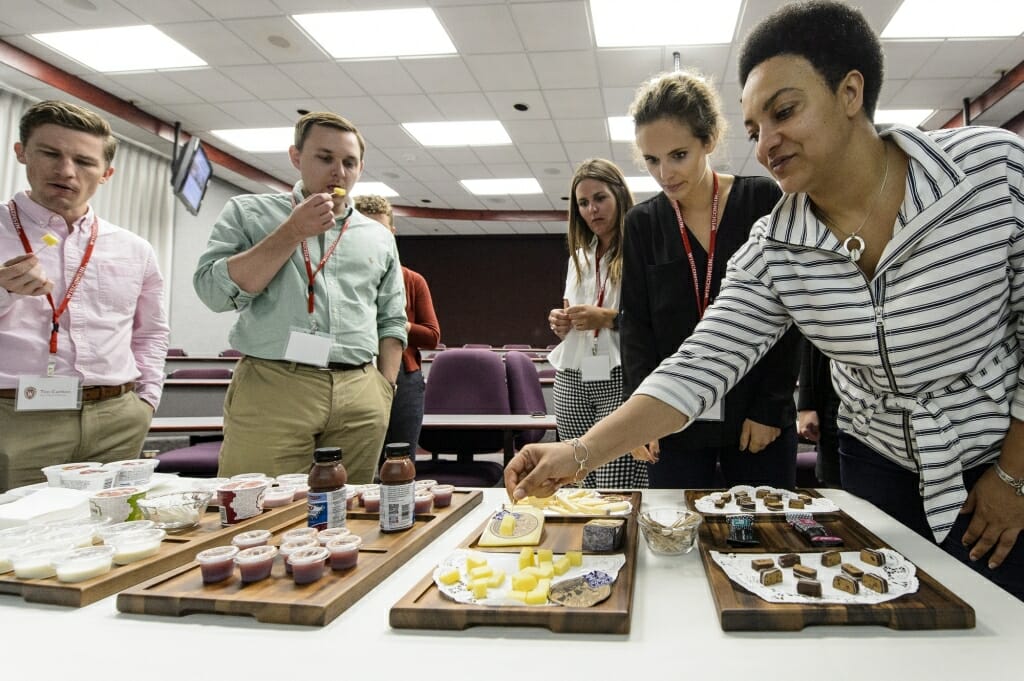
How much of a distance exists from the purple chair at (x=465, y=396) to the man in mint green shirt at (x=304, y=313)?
4.38 feet

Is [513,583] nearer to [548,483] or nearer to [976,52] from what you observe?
[548,483]

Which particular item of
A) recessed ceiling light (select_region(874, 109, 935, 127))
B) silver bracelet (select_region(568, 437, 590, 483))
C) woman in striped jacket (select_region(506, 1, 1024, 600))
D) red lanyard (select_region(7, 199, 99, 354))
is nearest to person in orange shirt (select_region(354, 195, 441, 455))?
red lanyard (select_region(7, 199, 99, 354))

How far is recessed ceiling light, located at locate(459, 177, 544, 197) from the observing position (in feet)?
27.0

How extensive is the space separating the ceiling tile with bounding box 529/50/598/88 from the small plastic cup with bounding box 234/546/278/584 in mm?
4681

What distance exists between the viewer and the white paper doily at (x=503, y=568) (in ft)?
2.48

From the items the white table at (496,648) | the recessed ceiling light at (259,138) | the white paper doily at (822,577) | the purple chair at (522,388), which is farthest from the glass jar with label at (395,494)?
the recessed ceiling light at (259,138)

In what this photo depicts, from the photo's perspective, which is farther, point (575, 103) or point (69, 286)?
point (575, 103)

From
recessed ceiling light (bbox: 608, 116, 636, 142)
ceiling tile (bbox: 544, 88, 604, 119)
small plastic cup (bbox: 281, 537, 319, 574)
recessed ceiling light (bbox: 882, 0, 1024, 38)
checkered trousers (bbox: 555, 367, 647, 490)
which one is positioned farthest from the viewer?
recessed ceiling light (bbox: 608, 116, 636, 142)

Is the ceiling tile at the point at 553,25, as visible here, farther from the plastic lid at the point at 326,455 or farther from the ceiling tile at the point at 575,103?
the plastic lid at the point at 326,455

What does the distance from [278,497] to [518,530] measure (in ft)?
1.71

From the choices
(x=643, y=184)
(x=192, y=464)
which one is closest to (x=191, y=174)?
(x=192, y=464)

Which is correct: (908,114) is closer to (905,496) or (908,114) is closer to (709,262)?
(709,262)

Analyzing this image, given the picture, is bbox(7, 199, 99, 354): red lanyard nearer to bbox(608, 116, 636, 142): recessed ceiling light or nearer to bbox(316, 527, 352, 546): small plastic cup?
bbox(316, 527, 352, 546): small plastic cup

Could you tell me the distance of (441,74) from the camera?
16.7ft
